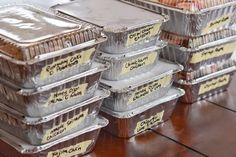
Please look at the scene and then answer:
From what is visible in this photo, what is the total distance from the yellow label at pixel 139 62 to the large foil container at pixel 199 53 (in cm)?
11

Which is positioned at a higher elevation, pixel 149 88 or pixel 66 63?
pixel 66 63

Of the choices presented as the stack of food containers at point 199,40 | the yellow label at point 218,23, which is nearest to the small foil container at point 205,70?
the stack of food containers at point 199,40

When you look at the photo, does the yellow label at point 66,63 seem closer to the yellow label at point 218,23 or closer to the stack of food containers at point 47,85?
the stack of food containers at point 47,85

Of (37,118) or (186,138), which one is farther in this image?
(186,138)

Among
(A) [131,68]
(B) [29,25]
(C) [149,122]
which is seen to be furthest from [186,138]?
(B) [29,25]

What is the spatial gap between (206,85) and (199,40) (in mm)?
131

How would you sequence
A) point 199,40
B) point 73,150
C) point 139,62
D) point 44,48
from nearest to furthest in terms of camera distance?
point 44,48
point 73,150
point 139,62
point 199,40

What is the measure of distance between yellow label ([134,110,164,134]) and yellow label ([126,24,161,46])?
0.60 feet

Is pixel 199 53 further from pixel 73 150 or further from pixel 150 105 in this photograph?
pixel 73 150

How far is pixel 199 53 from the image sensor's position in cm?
118

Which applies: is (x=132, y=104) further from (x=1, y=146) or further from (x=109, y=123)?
(x=1, y=146)

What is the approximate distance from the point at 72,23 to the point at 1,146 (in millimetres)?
284

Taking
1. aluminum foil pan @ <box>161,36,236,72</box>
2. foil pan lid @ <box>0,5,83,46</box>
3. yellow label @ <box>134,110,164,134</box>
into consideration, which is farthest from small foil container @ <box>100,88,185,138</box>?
foil pan lid @ <box>0,5,83,46</box>

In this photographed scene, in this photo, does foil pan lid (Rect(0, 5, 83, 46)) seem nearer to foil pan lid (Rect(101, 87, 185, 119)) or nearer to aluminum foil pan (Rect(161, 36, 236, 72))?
foil pan lid (Rect(101, 87, 185, 119))
